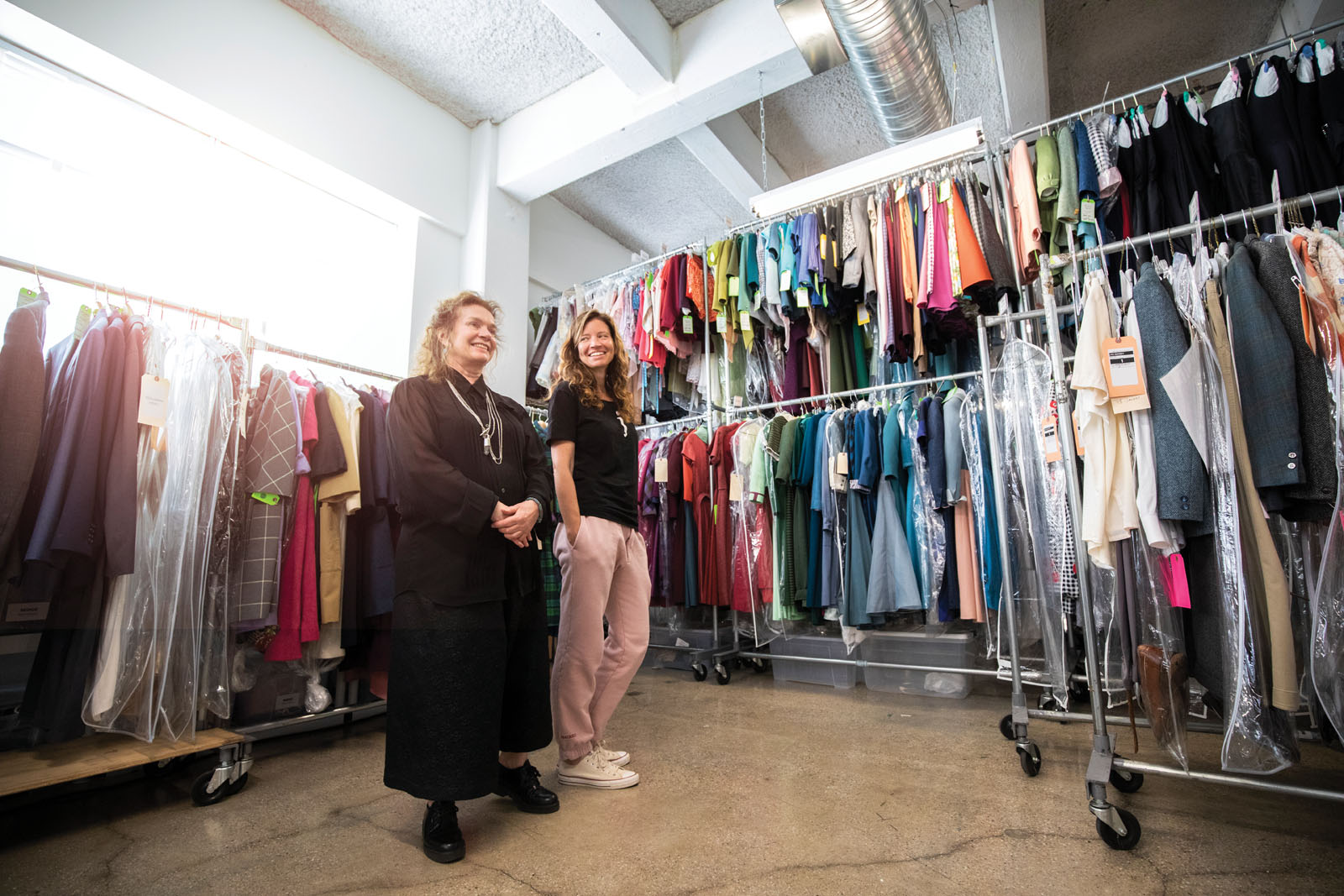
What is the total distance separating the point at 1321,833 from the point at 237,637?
126 inches

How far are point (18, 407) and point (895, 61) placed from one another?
359 centimetres

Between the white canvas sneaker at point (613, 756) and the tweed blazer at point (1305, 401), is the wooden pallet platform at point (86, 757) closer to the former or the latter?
the white canvas sneaker at point (613, 756)

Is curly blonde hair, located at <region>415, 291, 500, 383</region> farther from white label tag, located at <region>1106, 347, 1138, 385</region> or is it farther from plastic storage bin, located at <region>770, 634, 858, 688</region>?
plastic storage bin, located at <region>770, 634, 858, 688</region>

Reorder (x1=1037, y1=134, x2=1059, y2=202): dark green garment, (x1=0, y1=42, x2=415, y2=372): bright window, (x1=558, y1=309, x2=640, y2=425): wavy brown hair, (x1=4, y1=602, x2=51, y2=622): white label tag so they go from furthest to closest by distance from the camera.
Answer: (x1=1037, y1=134, x2=1059, y2=202): dark green garment → (x1=0, y1=42, x2=415, y2=372): bright window → (x1=558, y1=309, x2=640, y2=425): wavy brown hair → (x1=4, y1=602, x2=51, y2=622): white label tag

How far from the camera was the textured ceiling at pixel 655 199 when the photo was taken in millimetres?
4812

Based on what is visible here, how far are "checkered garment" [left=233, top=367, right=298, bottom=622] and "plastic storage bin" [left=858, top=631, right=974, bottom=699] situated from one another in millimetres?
2708

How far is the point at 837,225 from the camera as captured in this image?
3498 mm

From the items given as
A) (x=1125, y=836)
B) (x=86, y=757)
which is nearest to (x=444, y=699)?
(x=86, y=757)

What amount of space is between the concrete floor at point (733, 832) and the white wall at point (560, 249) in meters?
3.81

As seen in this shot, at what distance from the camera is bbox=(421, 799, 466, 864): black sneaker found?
1422 mm

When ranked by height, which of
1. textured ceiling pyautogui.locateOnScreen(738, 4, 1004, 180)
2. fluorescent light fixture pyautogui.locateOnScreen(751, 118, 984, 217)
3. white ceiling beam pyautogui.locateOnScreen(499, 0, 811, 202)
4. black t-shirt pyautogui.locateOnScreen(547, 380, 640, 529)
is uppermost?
textured ceiling pyautogui.locateOnScreen(738, 4, 1004, 180)

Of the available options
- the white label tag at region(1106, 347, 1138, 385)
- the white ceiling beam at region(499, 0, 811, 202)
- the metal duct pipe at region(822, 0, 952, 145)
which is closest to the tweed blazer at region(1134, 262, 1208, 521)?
the white label tag at region(1106, 347, 1138, 385)

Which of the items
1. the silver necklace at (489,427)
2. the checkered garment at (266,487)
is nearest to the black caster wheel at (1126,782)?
the silver necklace at (489,427)

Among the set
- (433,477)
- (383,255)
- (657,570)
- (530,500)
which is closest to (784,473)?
(657,570)
